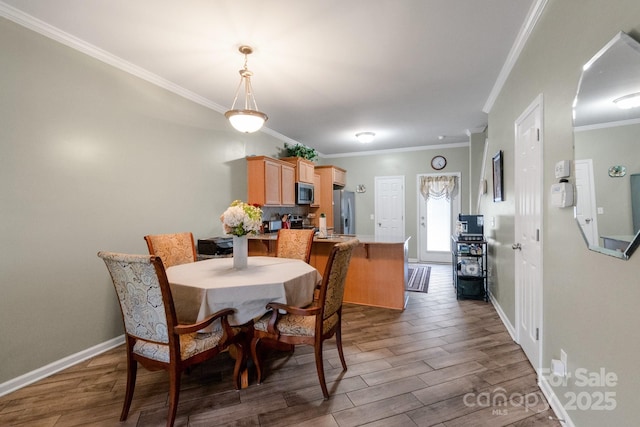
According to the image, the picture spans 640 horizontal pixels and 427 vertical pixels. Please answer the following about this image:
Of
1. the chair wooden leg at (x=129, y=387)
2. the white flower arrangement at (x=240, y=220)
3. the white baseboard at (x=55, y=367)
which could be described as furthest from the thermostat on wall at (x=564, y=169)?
the white baseboard at (x=55, y=367)

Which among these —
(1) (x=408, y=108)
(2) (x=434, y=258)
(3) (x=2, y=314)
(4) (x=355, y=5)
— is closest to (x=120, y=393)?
(3) (x=2, y=314)

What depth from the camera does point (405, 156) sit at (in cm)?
699

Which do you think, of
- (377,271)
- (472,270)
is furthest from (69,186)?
(472,270)

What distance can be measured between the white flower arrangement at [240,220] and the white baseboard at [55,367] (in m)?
1.73

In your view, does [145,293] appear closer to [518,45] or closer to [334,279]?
[334,279]

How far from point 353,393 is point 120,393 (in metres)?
1.65

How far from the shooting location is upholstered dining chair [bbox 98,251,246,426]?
1.58 m

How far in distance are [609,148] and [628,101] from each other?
202 millimetres

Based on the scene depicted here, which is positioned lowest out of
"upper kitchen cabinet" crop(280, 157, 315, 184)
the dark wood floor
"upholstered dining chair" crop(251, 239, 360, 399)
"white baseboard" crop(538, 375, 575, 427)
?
the dark wood floor

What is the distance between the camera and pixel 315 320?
2020 mm

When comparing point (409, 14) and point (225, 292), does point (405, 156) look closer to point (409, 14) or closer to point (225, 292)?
point (409, 14)

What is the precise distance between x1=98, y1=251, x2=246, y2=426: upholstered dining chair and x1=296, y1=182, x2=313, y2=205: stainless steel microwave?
12.4 feet

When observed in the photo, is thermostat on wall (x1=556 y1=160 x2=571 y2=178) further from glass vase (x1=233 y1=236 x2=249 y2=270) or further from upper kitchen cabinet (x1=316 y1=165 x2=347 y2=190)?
upper kitchen cabinet (x1=316 y1=165 x2=347 y2=190)

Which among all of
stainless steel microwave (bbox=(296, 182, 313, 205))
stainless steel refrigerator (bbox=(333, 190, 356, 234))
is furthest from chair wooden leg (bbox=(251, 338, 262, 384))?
stainless steel refrigerator (bbox=(333, 190, 356, 234))
